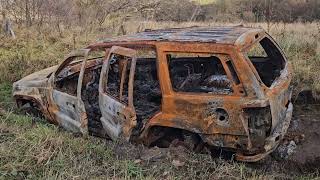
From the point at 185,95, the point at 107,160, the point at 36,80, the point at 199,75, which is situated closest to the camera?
the point at 185,95

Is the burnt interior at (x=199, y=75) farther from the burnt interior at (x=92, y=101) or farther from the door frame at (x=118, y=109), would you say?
the burnt interior at (x=92, y=101)

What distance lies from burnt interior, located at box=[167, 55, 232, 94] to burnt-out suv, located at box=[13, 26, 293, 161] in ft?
0.05

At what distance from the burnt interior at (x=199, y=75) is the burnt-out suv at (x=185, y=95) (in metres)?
0.02

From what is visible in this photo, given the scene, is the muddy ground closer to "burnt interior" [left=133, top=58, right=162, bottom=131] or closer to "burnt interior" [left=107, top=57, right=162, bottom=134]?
"burnt interior" [left=133, top=58, right=162, bottom=131]

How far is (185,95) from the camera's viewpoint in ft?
16.3

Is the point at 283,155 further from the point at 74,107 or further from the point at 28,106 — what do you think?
the point at 28,106

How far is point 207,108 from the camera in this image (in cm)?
486

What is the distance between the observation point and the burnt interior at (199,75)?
238 inches

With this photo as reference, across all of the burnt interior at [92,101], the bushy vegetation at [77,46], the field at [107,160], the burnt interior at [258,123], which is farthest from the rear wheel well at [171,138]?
the bushy vegetation at [77,46]

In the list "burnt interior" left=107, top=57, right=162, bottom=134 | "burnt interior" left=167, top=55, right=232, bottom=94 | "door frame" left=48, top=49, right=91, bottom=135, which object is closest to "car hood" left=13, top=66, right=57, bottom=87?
"door frame" left=48, top=49, right=91, bottom=135

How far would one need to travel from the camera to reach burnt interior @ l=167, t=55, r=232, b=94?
6043mm

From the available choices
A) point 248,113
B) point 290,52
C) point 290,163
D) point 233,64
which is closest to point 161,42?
point 233,64

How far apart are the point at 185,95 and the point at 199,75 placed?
63.4 inches

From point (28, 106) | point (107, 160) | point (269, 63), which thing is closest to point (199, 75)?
point (269, 63)
